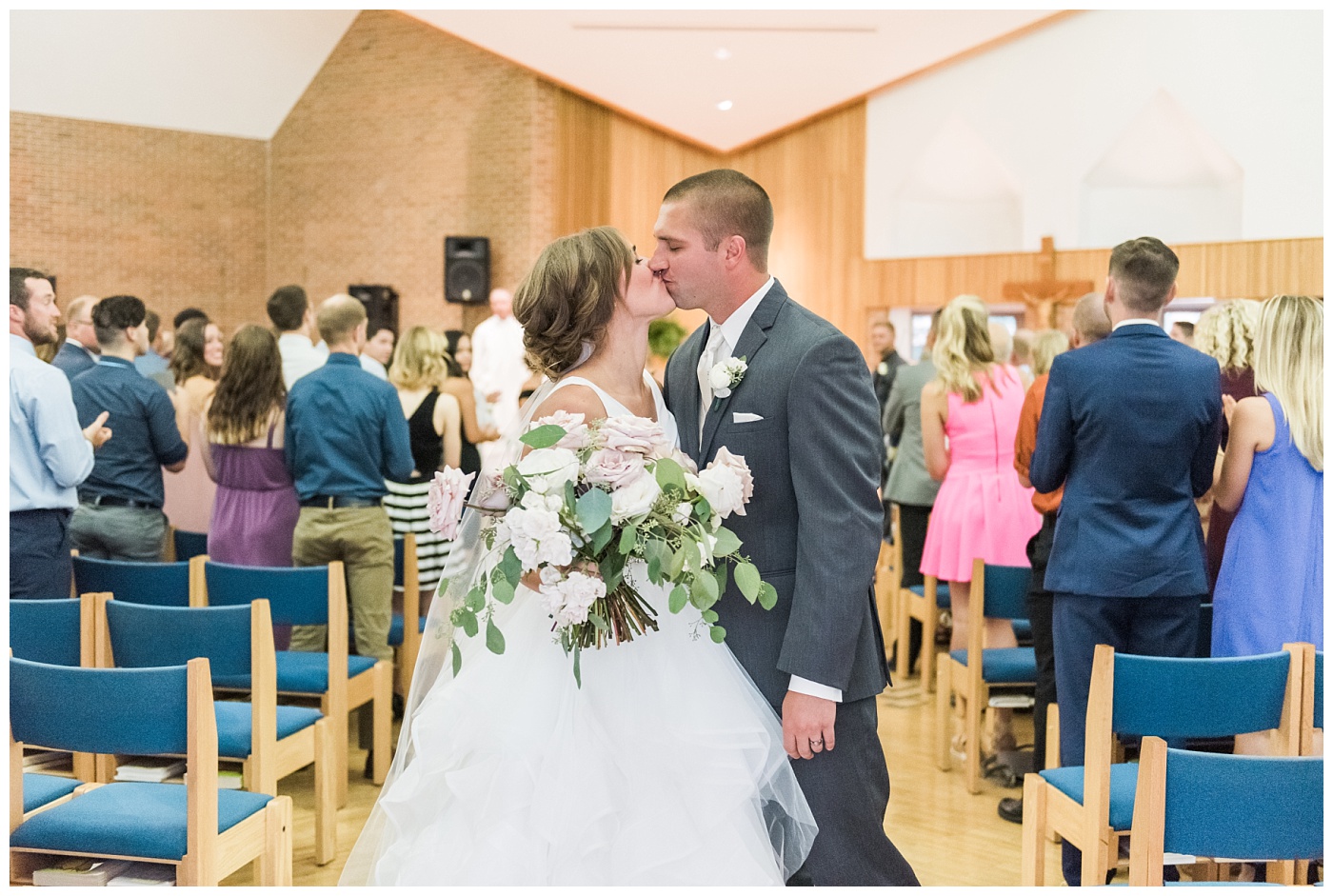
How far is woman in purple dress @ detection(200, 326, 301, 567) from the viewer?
4598mm

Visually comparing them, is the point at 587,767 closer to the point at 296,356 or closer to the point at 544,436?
the point at 544,436

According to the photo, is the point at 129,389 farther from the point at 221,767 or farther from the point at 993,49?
the point at 993,49

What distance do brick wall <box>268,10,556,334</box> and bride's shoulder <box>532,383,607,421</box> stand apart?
9.91m

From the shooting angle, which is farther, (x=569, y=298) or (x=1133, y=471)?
(x=1133, y=471)

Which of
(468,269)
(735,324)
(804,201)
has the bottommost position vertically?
(735,324)

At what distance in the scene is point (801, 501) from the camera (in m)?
2.16

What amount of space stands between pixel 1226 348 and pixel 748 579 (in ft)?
8.25

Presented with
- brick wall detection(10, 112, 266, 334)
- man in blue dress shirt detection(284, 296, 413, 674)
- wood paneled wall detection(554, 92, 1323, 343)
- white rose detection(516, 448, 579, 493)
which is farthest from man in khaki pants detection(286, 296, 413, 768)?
brick wall detection(10, 112, 266, 334)

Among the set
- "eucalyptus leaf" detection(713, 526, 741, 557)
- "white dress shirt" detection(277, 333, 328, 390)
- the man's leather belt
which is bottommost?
the man's leather belt

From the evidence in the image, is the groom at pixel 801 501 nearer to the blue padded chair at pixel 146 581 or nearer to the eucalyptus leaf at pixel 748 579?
the eucalyptus leaf at pixel 748 579

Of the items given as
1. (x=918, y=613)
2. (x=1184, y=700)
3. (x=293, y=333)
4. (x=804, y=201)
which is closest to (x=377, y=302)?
(x=804, y=201)

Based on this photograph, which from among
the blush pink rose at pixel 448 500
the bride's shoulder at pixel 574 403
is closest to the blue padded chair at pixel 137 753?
the blush pink rose at pixel 448 500

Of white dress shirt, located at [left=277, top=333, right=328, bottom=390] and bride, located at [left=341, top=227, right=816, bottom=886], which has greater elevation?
white dress shirt, located at [left=277, top=333, right=328, bottom=390]

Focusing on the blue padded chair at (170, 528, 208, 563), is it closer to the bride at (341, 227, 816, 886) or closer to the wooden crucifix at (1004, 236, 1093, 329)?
the bride at (341, 227, 816, 886)
